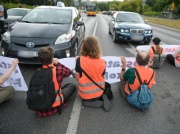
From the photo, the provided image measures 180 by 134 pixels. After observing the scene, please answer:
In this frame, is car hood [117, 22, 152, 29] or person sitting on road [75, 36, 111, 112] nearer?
person sitting on road [75, 36, 111, 112]

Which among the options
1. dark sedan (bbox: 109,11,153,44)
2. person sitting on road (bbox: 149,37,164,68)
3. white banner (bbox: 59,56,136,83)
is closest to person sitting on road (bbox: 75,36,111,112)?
white banner (bbox: 59,56,136,83)

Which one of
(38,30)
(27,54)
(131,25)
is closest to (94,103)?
(27,54)

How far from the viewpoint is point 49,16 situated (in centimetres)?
701

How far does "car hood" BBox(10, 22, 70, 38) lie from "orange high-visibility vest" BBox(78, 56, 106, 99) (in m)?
2.29

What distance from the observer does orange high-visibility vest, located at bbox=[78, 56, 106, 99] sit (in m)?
3.69

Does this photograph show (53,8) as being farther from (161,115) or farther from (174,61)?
(161,115)

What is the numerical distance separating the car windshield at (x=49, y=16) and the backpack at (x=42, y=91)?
146 inches

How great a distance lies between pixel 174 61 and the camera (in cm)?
693

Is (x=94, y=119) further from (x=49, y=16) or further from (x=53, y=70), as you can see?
(x=49, y=16)

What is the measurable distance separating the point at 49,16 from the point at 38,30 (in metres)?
1.34

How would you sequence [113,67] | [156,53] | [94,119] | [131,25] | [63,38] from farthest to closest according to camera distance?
[131,25] → [156,53] → [63,38] → [113,67] → [94,119]

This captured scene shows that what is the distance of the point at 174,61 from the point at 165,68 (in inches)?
20.5

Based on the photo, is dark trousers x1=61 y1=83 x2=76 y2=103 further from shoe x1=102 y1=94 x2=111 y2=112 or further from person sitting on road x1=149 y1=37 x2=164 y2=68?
person sitting on road x1=149 y1=37 x2=164 y2=68

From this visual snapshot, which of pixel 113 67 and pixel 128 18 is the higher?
pixel 128 18
